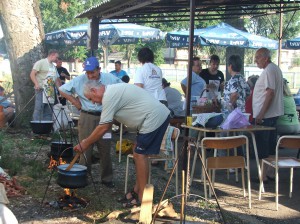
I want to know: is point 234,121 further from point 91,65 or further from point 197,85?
point 197,85

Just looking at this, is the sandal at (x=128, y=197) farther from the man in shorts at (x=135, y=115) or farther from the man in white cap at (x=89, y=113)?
the man in white cap at (x=89, y=113)

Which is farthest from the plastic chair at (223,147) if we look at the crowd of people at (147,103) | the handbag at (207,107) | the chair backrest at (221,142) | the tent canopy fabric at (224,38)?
the tent canopy fabric at (224,38)

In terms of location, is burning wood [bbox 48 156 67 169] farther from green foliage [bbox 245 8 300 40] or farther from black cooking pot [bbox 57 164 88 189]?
green foliage [bbox 245 8 300 40]

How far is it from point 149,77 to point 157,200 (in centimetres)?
234

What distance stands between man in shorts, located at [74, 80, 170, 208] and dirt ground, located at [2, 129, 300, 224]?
0.64 metres

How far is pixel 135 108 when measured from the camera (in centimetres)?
508

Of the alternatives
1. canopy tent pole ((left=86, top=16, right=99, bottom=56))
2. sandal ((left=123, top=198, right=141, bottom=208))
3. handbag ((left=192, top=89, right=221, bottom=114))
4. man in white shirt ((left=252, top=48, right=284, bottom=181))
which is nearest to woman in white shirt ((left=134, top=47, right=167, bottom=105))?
handbag ((left=192, top=89, right=221, bottom=114))

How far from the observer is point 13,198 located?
5.79m

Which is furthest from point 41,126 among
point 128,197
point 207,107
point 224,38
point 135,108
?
point 224,38

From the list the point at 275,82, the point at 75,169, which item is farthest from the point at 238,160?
the point at 75,169

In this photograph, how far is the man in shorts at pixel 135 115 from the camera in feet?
16.0

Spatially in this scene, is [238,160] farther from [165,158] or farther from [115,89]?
[115,89]

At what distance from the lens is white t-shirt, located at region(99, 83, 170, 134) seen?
493cm

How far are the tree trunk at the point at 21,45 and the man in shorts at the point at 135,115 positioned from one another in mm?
5927
